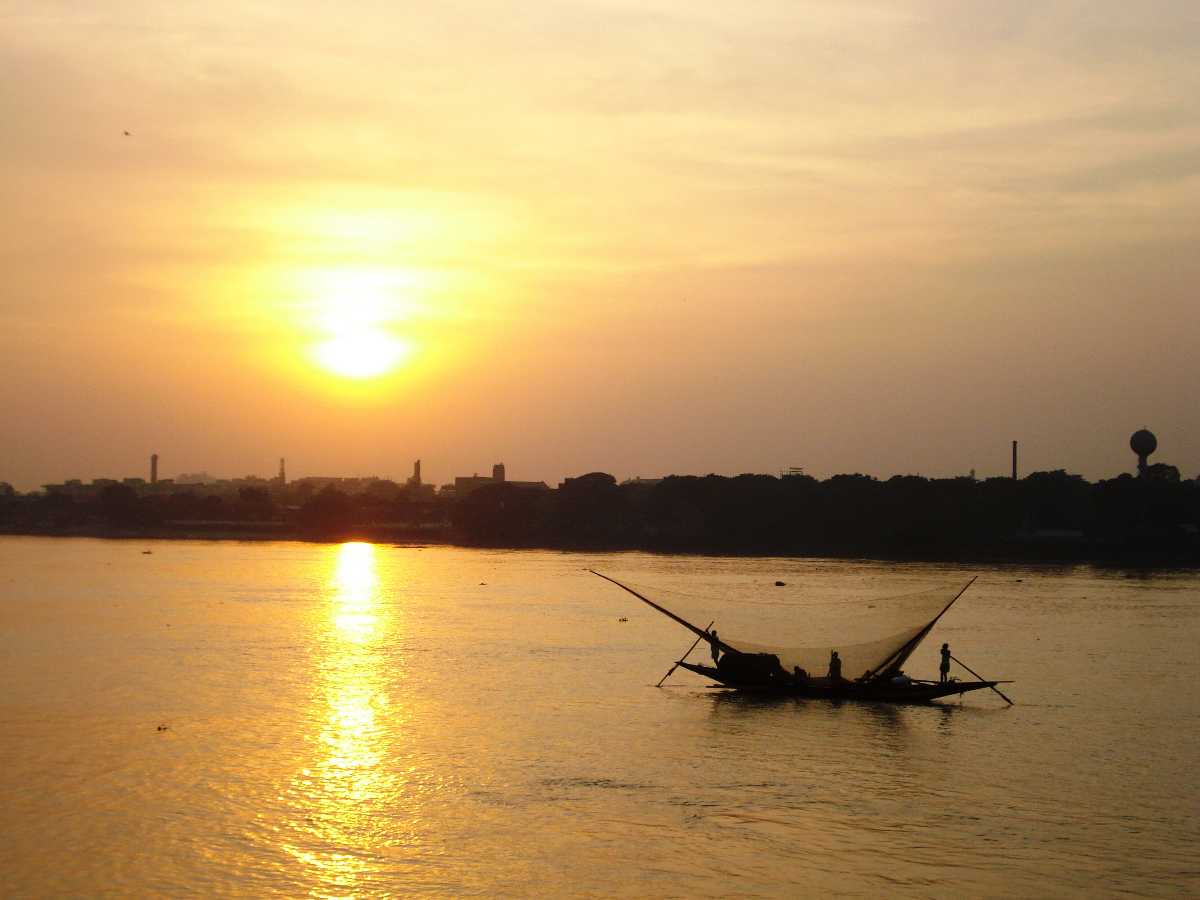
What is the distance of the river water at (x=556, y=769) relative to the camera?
67.3ft

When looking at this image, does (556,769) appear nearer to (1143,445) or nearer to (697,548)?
(697,548)

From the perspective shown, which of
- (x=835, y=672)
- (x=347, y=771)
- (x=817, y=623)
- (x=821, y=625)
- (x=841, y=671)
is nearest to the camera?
(x=347, y=771)

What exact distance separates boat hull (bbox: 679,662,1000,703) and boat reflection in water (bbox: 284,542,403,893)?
31.1ft

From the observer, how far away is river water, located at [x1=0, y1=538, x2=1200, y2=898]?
2052cm

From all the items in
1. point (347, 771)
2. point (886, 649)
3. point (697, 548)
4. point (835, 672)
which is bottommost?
point (347, 771)

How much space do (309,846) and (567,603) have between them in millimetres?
48364

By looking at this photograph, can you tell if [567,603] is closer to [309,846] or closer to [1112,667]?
[1112,667]

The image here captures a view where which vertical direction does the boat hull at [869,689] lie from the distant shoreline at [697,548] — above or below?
below

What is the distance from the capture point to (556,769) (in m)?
27.2

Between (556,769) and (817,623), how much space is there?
34.4 m

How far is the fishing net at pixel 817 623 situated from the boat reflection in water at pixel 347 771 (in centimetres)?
959

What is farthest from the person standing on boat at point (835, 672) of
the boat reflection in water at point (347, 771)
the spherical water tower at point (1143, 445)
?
the spherical water tower at point (1143, 445)

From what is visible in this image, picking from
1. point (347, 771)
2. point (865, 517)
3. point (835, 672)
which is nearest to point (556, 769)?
point (347, 771)

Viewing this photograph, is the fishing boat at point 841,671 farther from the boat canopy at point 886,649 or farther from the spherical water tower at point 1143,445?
the spherical water tower at point 1143,445
